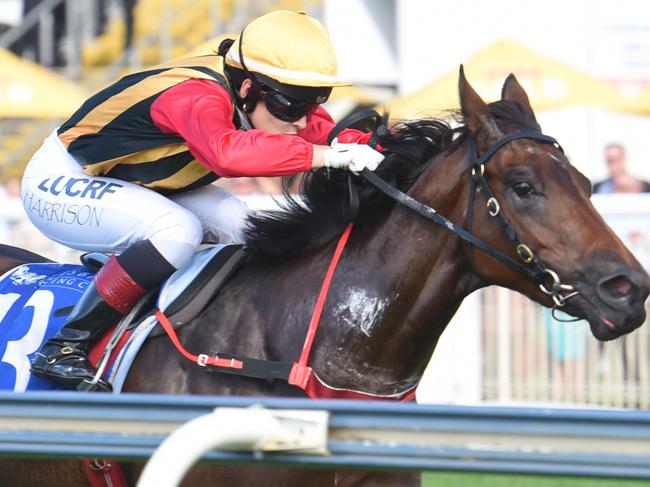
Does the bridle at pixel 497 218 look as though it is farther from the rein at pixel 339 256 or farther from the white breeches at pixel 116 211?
the white breeches at pixel 116 211

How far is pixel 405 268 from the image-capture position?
11.5 ft

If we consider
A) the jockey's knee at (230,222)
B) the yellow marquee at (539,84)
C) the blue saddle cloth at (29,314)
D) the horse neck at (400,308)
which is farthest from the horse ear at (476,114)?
the yellow marquee at (539,84)

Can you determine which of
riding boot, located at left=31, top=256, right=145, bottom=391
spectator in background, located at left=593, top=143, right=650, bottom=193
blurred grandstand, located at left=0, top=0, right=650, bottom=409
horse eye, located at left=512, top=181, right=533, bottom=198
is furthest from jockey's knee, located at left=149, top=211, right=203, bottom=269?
spectator in background, located at left=593, top=143, right=650, bottom=193

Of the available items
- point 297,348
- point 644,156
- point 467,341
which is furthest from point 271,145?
point 644,156

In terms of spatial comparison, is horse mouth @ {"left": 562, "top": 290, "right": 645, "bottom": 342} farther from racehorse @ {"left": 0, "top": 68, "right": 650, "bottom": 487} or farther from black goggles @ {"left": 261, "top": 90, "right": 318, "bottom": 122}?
black goggles @ {"left": 261, "top": 90, "right": 318, "bottom": 122}

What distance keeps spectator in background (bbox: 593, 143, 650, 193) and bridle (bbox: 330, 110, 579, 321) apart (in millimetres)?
5704

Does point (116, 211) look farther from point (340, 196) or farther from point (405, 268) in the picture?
point (405, 268)

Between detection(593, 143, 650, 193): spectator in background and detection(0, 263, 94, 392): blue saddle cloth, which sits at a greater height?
detection(0, 263, 94, 392): blue saddle cloth

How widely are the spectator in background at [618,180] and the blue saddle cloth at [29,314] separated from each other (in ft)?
19.1

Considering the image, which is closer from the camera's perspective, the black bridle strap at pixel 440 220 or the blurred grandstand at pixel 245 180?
the black bridle strap at pixel 440 220

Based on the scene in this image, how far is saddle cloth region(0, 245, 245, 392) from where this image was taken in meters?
3.62

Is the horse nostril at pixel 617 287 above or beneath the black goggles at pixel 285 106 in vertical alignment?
beneath

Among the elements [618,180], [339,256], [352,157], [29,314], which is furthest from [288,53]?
[618,180]

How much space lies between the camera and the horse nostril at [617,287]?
10.5 feet
